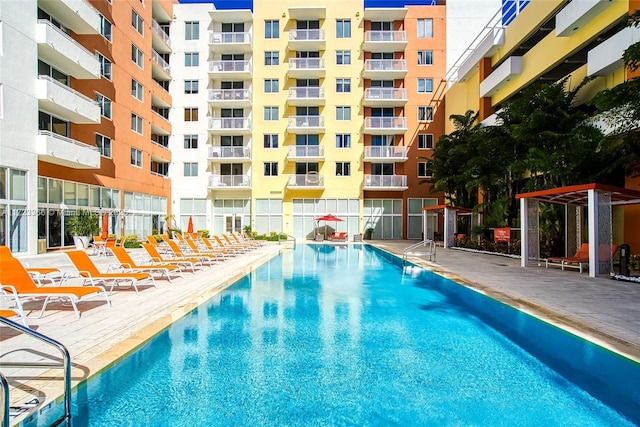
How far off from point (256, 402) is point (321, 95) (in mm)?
31096

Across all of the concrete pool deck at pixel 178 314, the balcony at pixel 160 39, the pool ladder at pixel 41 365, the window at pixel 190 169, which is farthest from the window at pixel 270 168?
the pool ladder at pixel 41 365

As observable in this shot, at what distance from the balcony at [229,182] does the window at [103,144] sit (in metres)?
10.2

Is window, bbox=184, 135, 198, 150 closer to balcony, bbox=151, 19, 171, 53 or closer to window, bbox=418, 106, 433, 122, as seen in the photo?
balcony, bbox=151, 19, 171, 53

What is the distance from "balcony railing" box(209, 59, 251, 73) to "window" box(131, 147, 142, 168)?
9.85 meters

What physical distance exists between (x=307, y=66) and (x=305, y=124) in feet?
14.9

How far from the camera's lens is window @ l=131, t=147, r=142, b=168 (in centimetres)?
2630

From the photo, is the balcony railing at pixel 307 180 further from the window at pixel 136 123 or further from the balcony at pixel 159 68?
the balcony at pixel 159 68

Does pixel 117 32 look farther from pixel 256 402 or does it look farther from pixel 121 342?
pixel 256 402

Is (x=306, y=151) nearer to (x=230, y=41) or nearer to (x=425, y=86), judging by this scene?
(x=230, y=41)

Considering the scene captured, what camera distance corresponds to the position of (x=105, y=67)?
2338 centimetres

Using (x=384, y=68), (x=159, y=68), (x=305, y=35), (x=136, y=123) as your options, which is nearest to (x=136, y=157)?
(x=136, y=123)

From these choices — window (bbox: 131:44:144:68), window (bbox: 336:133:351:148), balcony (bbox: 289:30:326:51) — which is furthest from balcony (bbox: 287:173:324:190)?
window (bbox: 131:44:144:68)

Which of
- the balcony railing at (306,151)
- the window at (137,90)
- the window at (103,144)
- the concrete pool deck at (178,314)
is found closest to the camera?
the concrete pool deck at (178,314)

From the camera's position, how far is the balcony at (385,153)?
32938 millimetres
